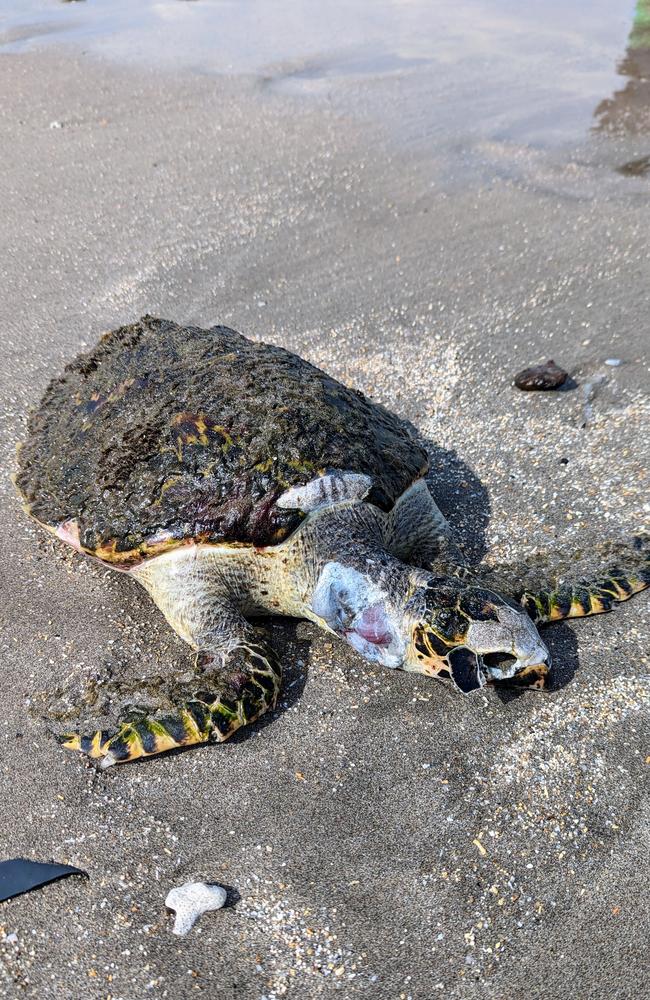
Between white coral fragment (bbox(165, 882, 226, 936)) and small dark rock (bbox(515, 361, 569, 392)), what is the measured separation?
10.0ft

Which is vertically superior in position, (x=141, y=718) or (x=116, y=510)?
(x=116, y=510)

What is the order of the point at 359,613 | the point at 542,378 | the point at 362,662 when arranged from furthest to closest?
the point at 542,378
the point at 362,662
the point at 359,613

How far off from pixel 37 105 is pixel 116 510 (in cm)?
657

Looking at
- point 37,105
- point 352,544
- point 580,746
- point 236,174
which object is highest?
point 37,105

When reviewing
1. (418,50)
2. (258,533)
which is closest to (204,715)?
(258,533)

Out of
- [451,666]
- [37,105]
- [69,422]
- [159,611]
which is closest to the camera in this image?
[451,666]

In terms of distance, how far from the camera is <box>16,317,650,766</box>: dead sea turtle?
259cm

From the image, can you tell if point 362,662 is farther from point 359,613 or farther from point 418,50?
point 418,50

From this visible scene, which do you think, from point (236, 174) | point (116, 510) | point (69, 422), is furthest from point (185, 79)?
point (116, 510)

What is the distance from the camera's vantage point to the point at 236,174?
21.2ft

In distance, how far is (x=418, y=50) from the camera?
31.2 feet

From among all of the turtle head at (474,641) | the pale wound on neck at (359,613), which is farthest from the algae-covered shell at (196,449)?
the turtle head at (474,641)

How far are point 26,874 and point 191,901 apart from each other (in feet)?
1.65

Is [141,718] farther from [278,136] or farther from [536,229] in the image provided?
[278,136]
